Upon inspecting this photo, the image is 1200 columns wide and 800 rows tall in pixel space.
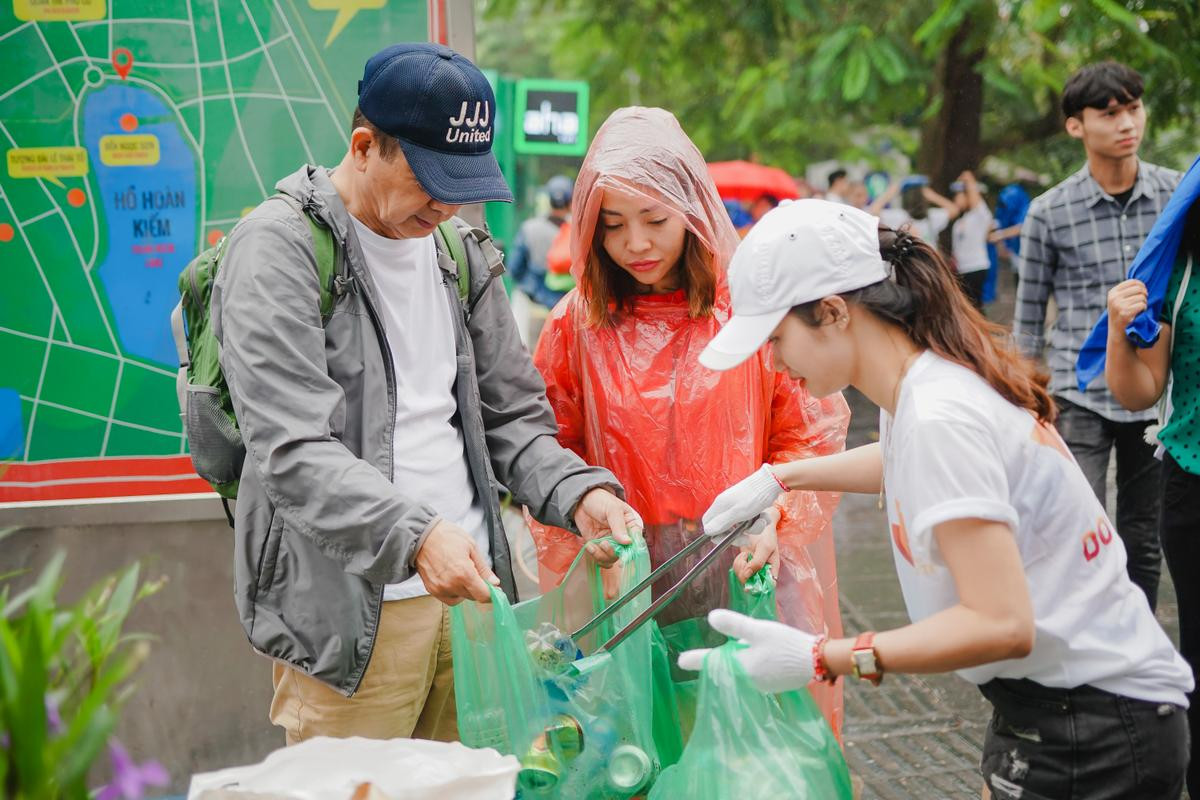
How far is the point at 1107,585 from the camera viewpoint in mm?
1801

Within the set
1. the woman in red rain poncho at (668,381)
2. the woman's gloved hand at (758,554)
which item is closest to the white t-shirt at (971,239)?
the woman in red rain poncho at (668,381)

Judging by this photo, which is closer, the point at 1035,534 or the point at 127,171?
the point at 1035,534

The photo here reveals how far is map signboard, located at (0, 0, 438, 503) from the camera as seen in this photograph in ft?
11.0

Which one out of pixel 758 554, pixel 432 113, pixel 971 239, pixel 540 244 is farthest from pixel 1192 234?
pixel 971 239

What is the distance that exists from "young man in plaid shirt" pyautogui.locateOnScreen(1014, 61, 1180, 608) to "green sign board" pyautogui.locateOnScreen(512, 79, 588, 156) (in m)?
8.25

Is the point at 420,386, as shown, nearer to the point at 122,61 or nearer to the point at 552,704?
the point at 552,704

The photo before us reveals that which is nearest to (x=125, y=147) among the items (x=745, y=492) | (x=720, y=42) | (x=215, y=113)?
(x=215, y=113)

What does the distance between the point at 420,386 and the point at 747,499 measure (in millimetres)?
646

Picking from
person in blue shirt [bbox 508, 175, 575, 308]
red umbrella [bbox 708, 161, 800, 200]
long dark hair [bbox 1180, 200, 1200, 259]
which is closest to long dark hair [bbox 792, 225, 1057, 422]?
long dark hair [bbox 1180, 200, 1200, 259]

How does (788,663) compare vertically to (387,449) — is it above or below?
below

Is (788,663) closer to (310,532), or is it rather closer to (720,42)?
(310,532)

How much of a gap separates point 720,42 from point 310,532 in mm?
7193

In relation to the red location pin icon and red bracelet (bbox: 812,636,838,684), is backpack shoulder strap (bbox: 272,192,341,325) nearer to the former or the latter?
red bracelet (bbox: 812,636,838,684)

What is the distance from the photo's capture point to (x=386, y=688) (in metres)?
2.32
